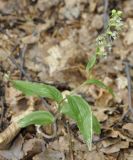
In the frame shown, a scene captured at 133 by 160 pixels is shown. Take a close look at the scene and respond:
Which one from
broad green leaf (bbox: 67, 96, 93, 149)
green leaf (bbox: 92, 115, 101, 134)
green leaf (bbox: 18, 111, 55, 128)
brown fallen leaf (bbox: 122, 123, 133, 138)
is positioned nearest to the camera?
broad green leaf (bbox: 67, 96, 93, 149)

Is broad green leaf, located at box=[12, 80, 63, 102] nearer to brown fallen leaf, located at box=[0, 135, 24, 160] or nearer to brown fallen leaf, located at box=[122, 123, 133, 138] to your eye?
brown fallen leaf, located at box=[0, 135, 24, 160]

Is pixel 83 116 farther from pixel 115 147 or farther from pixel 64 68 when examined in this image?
pixel 64 68

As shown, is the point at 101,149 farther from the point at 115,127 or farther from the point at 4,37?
the point at 4,37

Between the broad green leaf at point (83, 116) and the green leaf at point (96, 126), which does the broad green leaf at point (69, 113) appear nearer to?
the green leaf at point (96, 126)

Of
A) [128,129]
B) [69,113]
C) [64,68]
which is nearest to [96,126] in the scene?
[69,113]

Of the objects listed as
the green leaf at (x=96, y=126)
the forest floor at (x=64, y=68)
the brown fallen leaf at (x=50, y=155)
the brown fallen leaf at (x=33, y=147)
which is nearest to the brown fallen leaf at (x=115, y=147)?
the forest floor at (x=64, y=68)

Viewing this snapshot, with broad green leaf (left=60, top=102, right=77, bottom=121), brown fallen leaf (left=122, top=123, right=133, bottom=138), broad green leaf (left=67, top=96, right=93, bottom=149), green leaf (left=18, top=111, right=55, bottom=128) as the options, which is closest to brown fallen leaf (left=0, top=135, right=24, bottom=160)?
green leaf (left=18, top=111, right=55, bottom=128)
